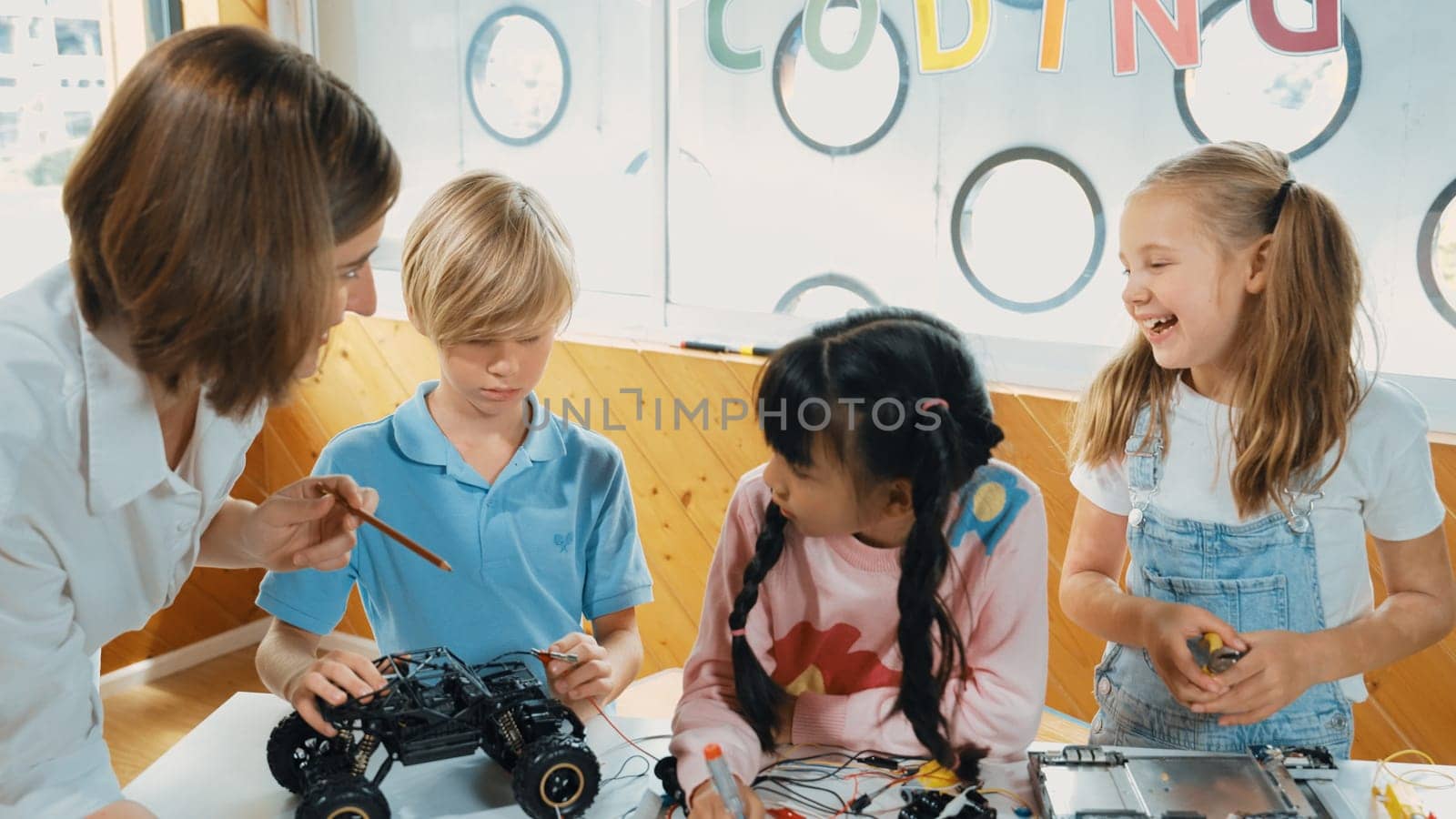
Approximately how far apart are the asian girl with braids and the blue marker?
7 centimetres

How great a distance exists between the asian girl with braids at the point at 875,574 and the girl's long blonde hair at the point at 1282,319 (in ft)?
1.02

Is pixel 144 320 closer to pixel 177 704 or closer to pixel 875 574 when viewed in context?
pixel 875 574

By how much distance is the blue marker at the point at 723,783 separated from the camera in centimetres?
101

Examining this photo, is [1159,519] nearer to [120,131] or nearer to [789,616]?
[789,616]

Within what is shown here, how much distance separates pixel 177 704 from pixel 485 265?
6.72 feet

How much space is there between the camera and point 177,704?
2.91 meters

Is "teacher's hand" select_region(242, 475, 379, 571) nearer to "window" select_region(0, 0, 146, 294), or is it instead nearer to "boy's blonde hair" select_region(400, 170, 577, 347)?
"boy's blonde hair" select_region(400, 170, 577, 347)

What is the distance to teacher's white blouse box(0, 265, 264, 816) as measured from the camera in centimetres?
91

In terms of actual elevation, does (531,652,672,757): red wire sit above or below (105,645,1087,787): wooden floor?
above

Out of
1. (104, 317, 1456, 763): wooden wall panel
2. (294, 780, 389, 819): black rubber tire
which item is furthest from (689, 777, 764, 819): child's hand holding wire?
(104, 317, 1456, 763): wooden wall panel

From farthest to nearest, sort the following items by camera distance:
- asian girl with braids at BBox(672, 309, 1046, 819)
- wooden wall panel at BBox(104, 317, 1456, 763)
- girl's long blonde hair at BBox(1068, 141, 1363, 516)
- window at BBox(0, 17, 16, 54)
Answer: window at BBox(0, 17, 16, 54) < wooden wall panel at BBox(104, 317, 1456, 763) < girl's long blonde hair at BBox(1068, 141, 1363, 516) < asian girl with braids at BBox(672, 309, 1046, 819)

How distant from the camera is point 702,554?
2.58 m

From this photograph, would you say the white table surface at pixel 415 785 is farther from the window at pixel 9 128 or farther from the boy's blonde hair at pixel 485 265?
the window at pixel 9 128

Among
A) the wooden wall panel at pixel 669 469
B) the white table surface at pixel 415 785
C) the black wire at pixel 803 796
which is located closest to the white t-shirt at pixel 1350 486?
the white table surface at pixel 415 785
